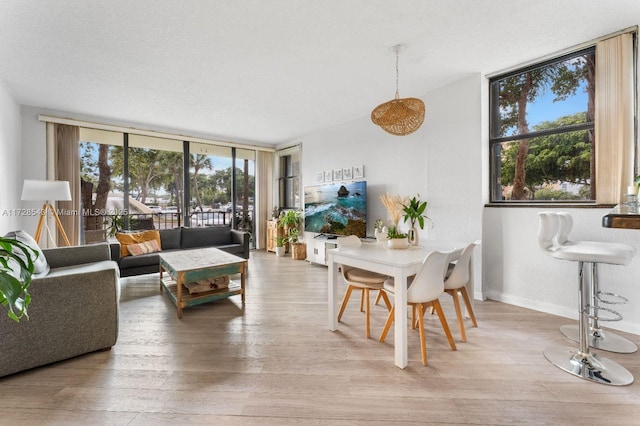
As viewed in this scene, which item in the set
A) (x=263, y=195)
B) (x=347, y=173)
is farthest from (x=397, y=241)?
(x=263, y=195)

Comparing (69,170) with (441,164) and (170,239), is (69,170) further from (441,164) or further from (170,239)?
(441,164)

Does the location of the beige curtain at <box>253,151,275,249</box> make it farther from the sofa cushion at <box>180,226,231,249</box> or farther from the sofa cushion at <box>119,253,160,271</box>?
the sofa cushion at <box>119,253,160,271</box>

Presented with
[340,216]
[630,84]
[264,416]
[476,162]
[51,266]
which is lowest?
[264,416]

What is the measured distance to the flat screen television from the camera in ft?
14.0

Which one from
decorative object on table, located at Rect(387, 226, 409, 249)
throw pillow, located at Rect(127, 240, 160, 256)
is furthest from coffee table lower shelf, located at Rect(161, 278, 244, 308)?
decorative object on table, located at Rect(387, 226, 409, 249)

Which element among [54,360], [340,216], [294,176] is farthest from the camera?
[294,176]

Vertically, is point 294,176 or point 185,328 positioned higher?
point 294,176

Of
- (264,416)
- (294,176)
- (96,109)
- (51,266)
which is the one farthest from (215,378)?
(294,176)

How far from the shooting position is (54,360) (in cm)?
180

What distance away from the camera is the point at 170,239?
4316mm

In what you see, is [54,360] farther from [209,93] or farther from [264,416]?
[209,93]

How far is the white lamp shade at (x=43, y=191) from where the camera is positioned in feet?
10.8

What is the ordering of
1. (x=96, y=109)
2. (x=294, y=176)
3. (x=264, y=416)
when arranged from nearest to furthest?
(x=264, y=416), (x=96, y=109), (x=294, y=176)

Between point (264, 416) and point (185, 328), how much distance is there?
1324 millimetres
